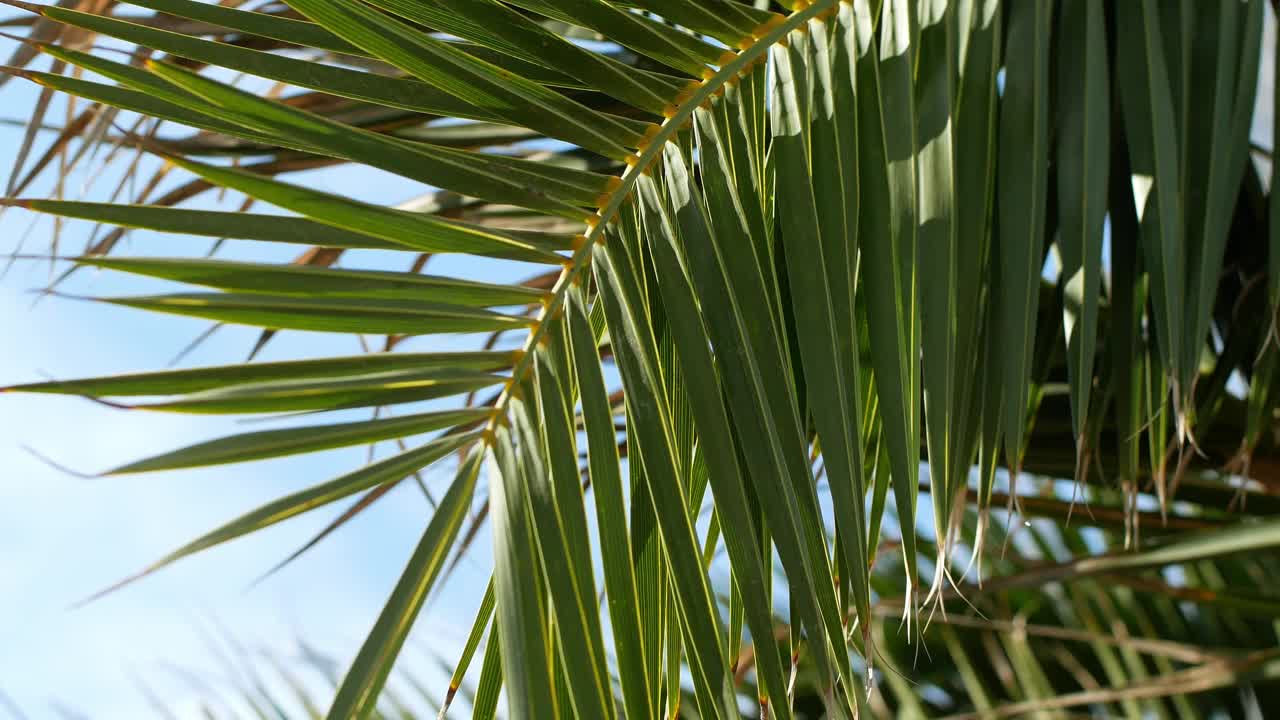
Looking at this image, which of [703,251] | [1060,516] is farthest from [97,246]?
[1060,516]

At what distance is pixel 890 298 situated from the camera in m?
0.43

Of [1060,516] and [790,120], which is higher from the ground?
[790,120]

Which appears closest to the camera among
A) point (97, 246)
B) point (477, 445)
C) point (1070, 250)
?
point (477, 445)

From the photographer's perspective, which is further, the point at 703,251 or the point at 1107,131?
the point at 1107,131

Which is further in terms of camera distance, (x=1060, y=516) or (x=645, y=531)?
(x=1060, y=516)

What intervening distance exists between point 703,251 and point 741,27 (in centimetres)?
12

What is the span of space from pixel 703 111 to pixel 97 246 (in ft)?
2.02

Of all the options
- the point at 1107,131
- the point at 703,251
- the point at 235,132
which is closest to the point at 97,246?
the point at 235,132

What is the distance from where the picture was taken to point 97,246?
33.5 inches

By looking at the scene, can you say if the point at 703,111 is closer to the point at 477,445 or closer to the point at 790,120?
the point at 790,120

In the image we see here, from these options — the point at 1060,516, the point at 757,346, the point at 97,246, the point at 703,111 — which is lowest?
the point at 1060,516

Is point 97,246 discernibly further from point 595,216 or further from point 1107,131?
point 1107,131

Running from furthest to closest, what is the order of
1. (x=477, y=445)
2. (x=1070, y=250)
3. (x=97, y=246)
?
(x=97, y=246) → (x=1070, y=250) → (x=477, y=445)

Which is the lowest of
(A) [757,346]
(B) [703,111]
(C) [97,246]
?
(A) [757,346]
